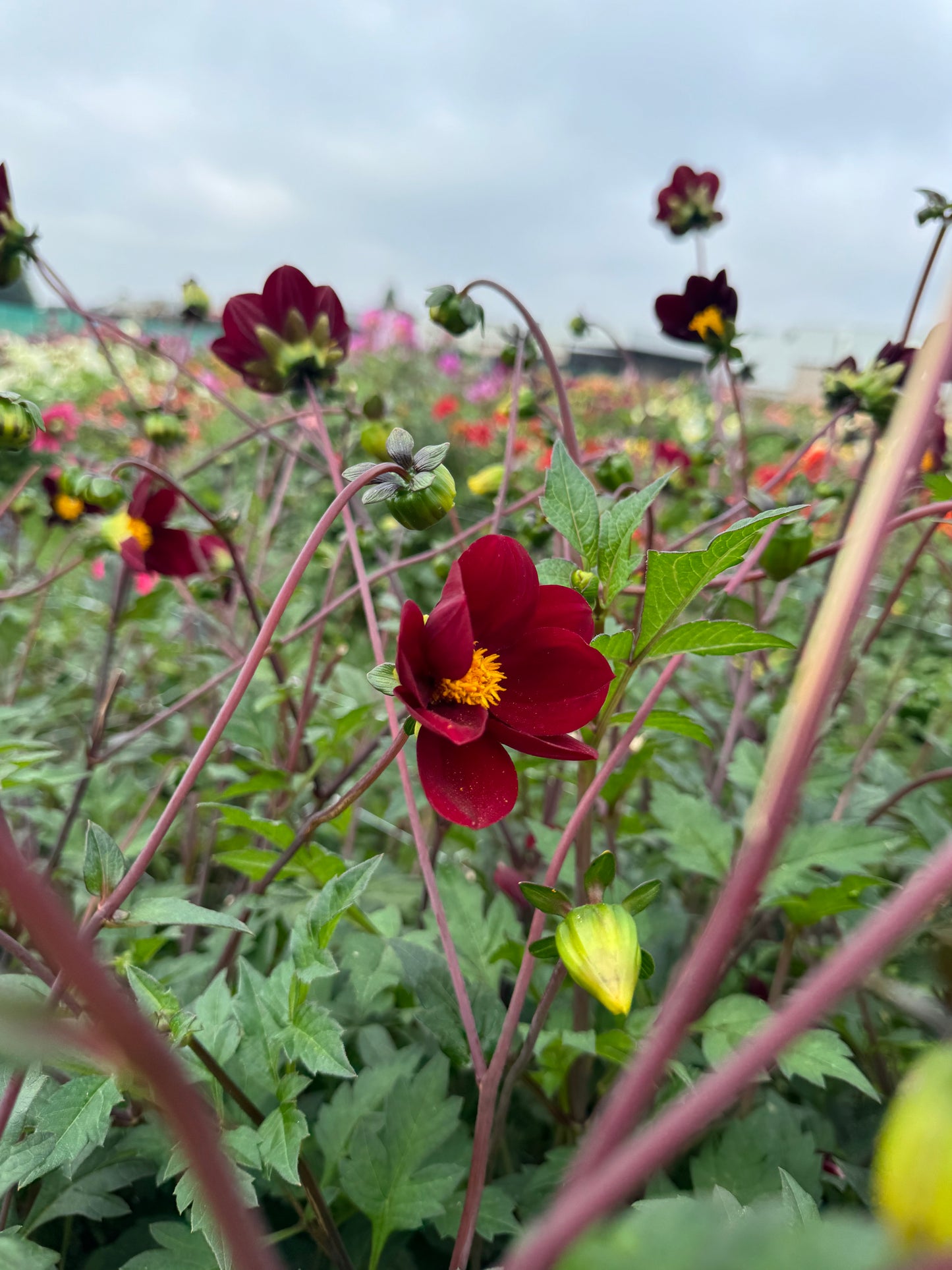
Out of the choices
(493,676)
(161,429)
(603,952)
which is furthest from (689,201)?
(603,952)

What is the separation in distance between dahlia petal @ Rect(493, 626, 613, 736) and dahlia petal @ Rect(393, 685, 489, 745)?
0.6 inches

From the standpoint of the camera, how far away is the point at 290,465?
3.78 feet

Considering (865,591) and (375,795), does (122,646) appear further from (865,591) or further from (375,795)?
(865,591)

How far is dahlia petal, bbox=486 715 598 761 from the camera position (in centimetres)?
37

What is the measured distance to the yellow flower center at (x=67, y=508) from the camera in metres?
0.93

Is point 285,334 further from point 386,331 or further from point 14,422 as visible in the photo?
point 386,331

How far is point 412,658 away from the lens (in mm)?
402

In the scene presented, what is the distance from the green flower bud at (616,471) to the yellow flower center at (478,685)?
35 centimetres

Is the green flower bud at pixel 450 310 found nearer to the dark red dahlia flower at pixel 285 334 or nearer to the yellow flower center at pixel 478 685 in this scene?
the dark red dahlia flower at pixel 285 334

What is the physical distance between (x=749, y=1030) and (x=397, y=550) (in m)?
0.70

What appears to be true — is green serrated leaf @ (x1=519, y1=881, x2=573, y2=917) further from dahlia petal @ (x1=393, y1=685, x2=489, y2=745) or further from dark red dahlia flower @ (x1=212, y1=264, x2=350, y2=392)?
dark red dahlia flower @ (x1=212, y1=264, x2=350, y2=392)

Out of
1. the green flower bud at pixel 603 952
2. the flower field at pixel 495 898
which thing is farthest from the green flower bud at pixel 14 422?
the green flower bud at pixel 603 952

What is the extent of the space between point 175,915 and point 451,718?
16 centimetres

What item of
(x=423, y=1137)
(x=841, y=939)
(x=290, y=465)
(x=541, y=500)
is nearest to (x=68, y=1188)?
(x=423, y=1137)
